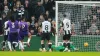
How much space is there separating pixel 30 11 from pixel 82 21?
3.20 m

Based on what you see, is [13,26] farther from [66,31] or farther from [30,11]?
[30,11]

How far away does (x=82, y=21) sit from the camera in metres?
25.7

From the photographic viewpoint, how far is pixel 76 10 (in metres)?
25.9

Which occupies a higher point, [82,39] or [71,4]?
[71,4]

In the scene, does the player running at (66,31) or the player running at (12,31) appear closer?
the player running at (12,31)

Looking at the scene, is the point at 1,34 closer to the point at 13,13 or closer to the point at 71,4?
the point at 13,13

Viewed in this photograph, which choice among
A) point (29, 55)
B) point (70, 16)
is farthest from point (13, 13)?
point (29, 55)

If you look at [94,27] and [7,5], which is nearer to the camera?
[94,27]

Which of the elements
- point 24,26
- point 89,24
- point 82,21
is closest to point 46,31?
point 24,26

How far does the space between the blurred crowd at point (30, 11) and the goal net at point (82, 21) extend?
0.85m

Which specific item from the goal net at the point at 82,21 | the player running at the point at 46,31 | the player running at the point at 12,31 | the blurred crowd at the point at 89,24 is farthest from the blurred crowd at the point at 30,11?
the player running at the point at 12,31

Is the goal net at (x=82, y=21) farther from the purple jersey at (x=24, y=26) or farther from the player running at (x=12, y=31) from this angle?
the player running at (x=12, y=31)

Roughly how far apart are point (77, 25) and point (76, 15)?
0.51 meters

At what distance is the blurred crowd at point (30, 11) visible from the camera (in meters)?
26.3
